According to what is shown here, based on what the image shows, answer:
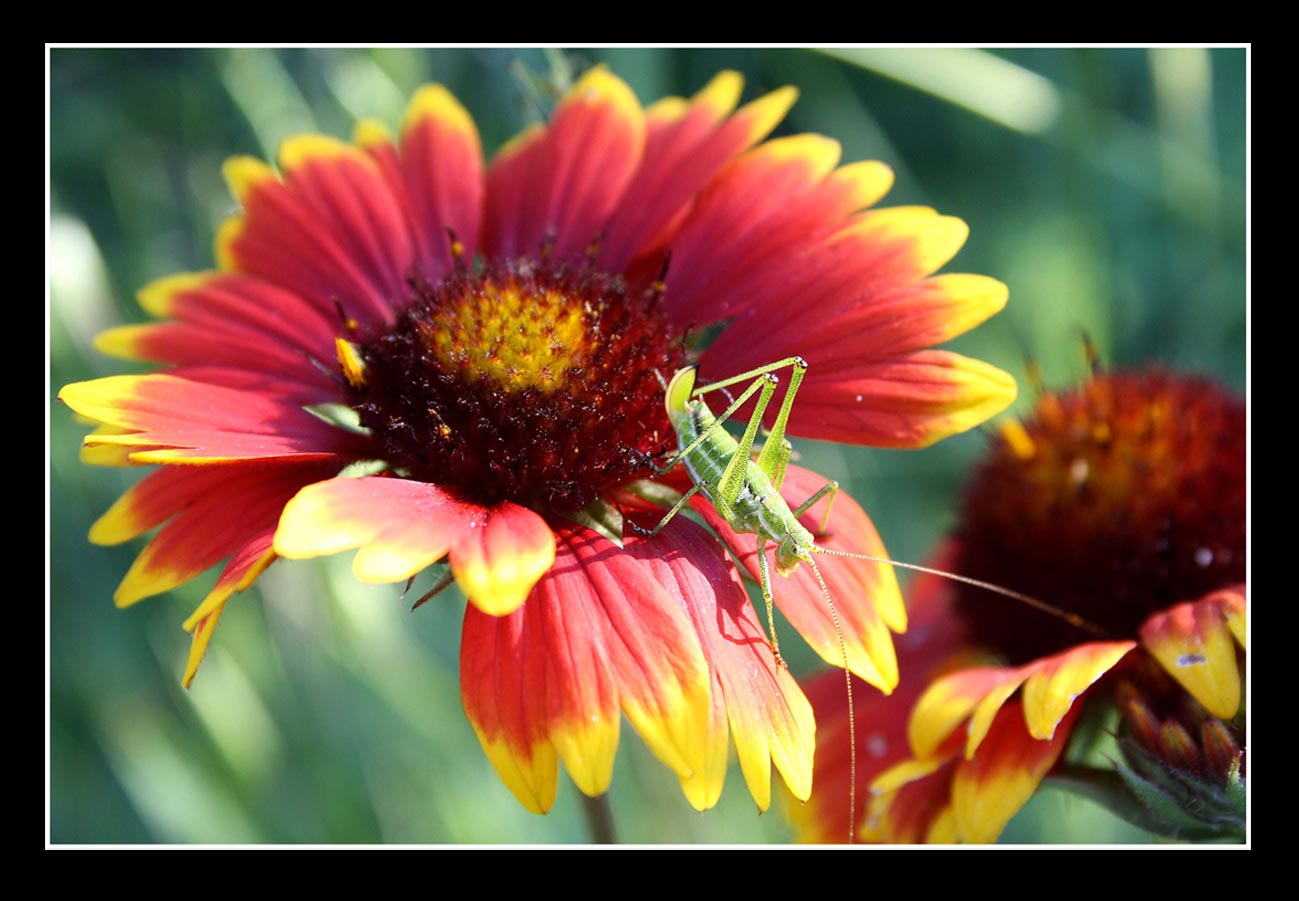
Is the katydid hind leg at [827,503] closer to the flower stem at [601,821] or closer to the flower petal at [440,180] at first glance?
the flower stem at [601,821]

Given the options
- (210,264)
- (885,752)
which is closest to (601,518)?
(885,752)

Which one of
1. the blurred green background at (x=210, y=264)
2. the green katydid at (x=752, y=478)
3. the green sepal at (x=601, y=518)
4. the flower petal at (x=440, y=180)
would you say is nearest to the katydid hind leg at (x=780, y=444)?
the green katydid at (x=752, y=478)

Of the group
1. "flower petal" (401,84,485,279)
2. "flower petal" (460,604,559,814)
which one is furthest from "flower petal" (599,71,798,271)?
"flower petal" (460,604,559,814)

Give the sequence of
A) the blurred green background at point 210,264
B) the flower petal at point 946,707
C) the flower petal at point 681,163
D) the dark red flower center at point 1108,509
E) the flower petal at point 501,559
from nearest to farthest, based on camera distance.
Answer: the flower petal at point 501,559 < the flower petal at point 946,707 < the dark red flower center at point 1108,509 < the flower petal at point 681,163 < the blurred green background at point 210,264

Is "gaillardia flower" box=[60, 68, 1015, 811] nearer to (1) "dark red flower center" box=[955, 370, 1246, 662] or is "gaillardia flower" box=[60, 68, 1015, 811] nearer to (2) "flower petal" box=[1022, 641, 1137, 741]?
(2) "flower petal" box=[1022, 641, 1137, 741]

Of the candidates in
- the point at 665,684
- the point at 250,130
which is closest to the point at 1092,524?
the point at 665,684

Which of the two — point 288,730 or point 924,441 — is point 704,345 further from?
point 288,730
